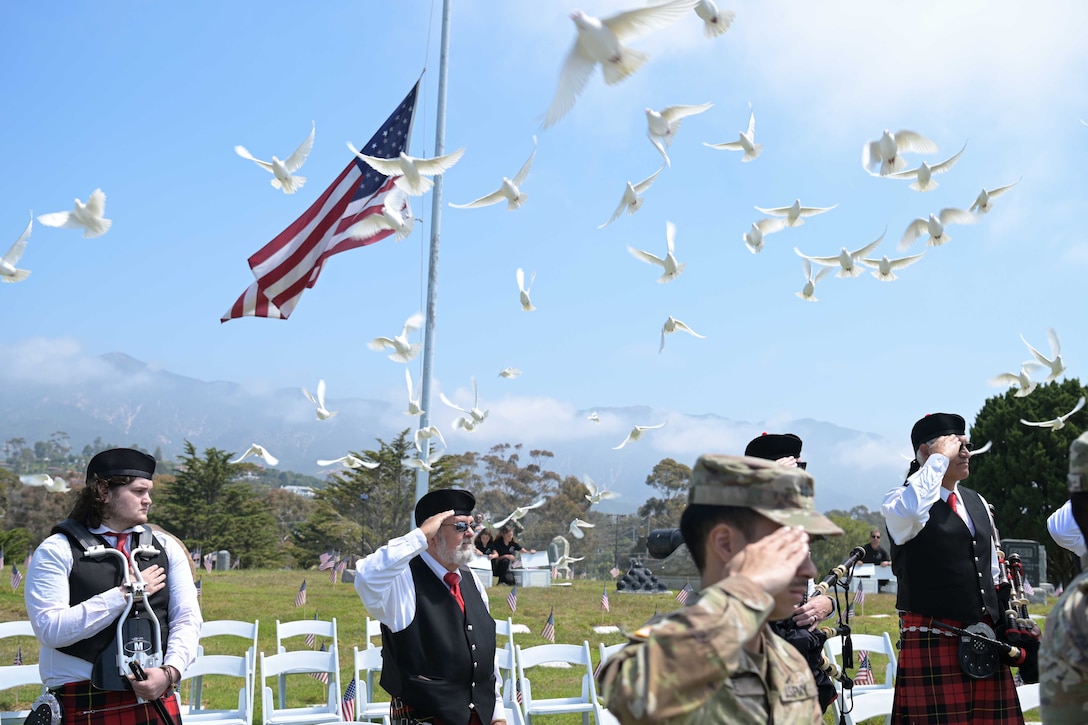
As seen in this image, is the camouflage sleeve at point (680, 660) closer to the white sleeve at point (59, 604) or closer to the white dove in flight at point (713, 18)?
the white sleeve at point (59, 604)

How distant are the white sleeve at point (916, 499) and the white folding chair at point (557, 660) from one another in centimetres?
271

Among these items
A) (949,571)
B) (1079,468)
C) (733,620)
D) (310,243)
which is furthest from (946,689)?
(310,243)

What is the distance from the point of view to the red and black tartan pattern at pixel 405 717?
3717mm

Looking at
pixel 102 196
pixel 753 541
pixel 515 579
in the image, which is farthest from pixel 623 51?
pixel 515 579

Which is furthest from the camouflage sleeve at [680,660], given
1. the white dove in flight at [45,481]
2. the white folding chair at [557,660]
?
the white dove in flight at [45,481]

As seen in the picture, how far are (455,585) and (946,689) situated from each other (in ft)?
7.52

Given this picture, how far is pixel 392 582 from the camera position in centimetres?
377

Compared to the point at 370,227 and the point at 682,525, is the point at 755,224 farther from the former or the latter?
the point at 682,525

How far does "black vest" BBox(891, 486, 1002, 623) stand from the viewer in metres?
4.32

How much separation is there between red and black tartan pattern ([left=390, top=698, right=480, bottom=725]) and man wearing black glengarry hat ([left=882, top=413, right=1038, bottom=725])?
2065mm

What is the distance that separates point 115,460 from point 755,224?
5.92 metres

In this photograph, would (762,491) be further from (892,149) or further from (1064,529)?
(892,149)

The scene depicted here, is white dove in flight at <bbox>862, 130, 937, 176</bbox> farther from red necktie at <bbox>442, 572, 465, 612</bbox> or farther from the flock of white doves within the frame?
red necktie at <bbox>442, 572, 465, 612</bbox>

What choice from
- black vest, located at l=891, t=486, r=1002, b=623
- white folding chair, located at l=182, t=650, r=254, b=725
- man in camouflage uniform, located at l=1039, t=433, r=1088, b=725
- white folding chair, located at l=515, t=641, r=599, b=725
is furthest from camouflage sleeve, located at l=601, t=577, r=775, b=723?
white folding chair, located at l=515, t=641, r=599, b=725
